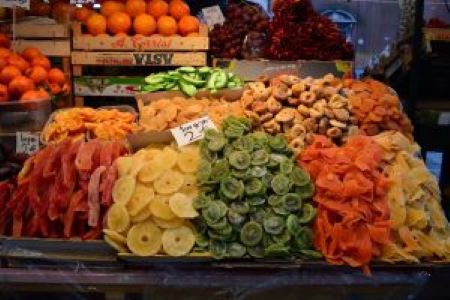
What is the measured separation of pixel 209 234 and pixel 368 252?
658 millimetres

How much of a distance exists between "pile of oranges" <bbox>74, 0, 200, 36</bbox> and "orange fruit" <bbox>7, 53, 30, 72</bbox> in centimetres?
88

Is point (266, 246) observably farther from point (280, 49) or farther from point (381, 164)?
point (280, 49)

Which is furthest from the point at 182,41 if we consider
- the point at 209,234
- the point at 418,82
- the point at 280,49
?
the point at 209,234

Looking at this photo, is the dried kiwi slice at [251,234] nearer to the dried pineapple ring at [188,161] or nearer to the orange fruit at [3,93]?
the dried pineapple ring at [188,161]

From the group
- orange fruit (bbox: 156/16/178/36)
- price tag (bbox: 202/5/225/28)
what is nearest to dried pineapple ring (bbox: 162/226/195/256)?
orange fruit (bbox: 156/16/178/36)

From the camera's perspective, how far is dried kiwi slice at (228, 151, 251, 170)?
2420mm

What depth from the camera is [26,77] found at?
3703 millimetres

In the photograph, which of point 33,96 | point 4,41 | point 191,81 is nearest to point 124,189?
point 191,81

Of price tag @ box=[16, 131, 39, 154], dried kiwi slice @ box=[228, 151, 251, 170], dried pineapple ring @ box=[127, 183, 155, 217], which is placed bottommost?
dried pineapple ring @ box=[127, 183, 155, 217]

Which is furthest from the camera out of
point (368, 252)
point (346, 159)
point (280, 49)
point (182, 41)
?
point (280, 49)

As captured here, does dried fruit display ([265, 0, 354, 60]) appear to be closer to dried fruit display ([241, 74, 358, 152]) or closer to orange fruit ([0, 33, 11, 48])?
dried fruit display ([241, 74, 358, 152])

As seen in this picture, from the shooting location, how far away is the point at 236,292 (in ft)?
7.48

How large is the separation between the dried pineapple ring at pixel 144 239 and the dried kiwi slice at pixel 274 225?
0.45 meters

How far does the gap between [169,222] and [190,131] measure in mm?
546
